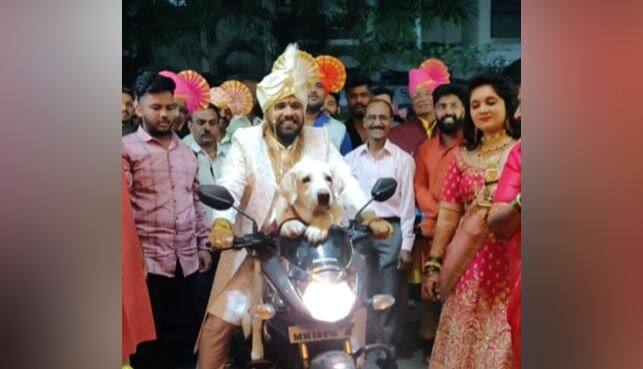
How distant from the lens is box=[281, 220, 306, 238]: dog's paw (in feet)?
12.8

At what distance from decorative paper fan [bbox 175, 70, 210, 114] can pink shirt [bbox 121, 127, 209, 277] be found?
0.18m

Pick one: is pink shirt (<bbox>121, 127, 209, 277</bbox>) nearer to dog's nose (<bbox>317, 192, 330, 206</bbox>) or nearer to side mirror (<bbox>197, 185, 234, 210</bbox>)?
side mirror (<bbox>197, 185, 234, 210</bbox>)

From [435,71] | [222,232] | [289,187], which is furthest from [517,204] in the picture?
[222,232]

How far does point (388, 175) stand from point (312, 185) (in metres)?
0.36

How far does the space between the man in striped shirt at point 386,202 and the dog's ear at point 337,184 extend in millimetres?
75

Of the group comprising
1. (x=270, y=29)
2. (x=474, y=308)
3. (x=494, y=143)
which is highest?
(x=270, y=29)

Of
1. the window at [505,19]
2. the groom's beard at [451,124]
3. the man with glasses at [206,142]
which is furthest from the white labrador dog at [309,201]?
the window at [505,19]

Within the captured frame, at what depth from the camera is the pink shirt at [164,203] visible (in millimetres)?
3885

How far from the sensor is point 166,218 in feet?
12.8

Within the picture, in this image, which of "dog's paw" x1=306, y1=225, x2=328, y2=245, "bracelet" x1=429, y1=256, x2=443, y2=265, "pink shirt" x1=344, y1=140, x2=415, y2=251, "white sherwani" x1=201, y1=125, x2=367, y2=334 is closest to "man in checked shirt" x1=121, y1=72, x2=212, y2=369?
"white sherwani" x1=201, y1=125, x2=367, y2=334

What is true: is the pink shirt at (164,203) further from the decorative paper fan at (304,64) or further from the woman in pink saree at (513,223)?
the woman in pink saree at (513,223)

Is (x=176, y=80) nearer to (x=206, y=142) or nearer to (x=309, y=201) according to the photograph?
→ (x=206, y=142)
